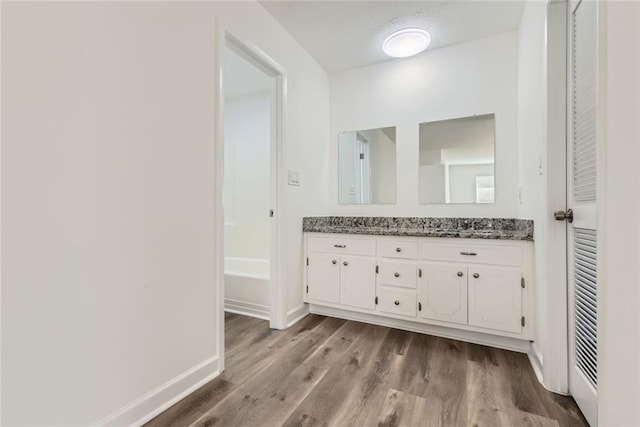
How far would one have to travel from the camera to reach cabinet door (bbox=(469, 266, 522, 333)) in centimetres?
182

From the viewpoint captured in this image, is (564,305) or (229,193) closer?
(564,305)

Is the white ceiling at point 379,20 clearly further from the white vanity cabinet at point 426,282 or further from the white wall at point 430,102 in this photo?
the white vanity cabinet at point 426,282

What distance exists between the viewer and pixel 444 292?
2.02 metres

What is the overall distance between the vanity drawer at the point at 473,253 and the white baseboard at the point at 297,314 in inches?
44.1

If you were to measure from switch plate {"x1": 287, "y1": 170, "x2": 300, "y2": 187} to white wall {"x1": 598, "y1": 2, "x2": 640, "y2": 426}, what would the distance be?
190 centimetres

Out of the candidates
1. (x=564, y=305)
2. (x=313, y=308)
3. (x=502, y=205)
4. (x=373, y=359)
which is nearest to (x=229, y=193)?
(x=313, y=308)

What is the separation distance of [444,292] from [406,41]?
1895 mm

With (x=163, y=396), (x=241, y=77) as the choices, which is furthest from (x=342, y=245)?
(x=241, y=77)

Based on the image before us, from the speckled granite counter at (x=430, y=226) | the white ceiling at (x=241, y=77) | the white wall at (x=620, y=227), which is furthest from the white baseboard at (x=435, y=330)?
the white ceiling at (x=241, y=77)

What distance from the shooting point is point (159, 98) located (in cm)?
129

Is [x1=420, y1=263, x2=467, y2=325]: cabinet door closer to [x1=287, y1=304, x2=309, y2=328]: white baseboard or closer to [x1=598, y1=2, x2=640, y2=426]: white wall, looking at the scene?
[x1=287, y1=304, x2=309, y2=328]: white baseboard

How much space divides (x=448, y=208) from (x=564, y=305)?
120 centimetres

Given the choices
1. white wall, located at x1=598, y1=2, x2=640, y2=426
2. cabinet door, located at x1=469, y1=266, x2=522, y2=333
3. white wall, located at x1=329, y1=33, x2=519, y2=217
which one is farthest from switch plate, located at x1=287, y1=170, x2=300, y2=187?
white wall, located at x1=598, y1=2, x2=640, y2=426

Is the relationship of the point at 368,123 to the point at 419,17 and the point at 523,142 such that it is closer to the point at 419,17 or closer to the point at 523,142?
the point at 419,17
